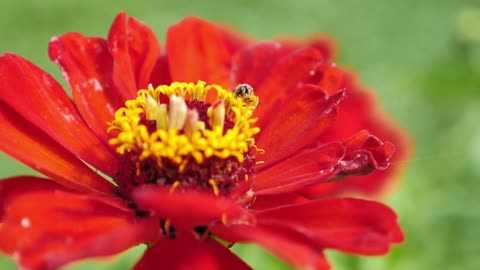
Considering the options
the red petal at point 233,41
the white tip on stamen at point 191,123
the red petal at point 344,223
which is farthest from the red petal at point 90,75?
the red petal at point 233,41

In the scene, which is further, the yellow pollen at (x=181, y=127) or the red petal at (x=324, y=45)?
the red petal at (x=324, y=45)

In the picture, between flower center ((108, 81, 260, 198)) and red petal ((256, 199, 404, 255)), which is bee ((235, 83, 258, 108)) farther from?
red petal ((256, 199, 404, 255))

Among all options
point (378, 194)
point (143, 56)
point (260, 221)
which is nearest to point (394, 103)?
point (378, 194)

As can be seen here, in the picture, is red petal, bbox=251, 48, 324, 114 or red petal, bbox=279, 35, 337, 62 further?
red petal, bbox=279, 35, 337, 62

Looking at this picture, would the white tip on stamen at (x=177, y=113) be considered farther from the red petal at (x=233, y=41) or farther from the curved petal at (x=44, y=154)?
the red petal at (x=233, y=41)

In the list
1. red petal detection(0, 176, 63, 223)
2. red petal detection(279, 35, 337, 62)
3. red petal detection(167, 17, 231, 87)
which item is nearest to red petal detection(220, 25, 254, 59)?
red petal detection(279, 35, 337, 62)
